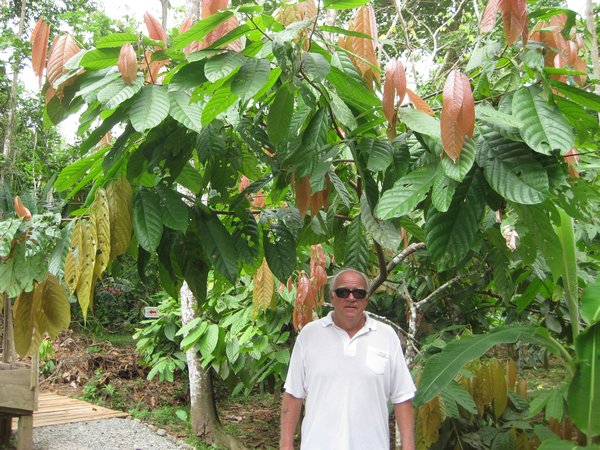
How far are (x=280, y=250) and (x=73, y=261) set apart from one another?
51 centimetres

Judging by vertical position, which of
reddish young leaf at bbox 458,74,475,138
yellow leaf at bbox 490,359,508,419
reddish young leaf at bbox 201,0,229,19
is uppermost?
reddish young leaf at bbox 201,0,229,19

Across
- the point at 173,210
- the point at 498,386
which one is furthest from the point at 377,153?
the point at 498,386

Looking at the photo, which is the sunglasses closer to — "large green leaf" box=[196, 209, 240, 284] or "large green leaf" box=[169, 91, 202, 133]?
"large green leaf" box=[196, 209, 240, 284]

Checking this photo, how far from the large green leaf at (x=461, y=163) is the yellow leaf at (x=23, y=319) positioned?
98 cm

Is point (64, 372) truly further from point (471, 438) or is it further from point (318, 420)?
point (318, 420)

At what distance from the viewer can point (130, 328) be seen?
7801 mm

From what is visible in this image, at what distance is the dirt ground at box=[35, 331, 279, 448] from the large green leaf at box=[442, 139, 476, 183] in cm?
399

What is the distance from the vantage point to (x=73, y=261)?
119 centimetres

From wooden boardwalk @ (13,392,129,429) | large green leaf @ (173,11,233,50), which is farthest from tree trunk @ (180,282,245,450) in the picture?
large green leaf @ (173,11,233,50)

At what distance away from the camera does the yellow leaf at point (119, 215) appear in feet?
3.99

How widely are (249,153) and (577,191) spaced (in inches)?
32.6

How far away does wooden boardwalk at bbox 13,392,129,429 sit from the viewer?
4.45 meters

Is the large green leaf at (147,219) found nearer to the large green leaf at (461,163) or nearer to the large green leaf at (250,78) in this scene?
the large green leaf at (250,78)

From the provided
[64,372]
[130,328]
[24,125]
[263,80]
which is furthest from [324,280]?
[24,125]
